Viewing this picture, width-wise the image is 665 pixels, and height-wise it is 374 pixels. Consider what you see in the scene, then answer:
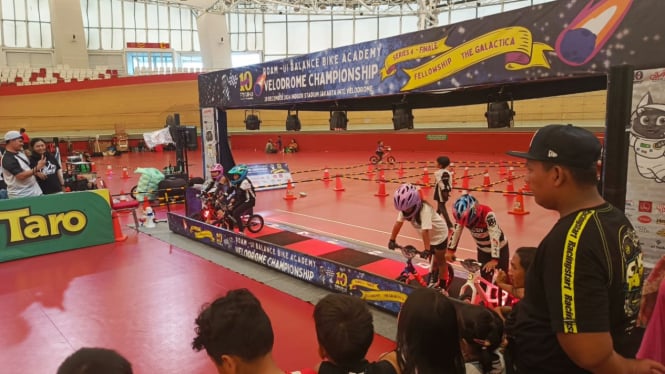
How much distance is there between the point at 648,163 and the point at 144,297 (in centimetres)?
644

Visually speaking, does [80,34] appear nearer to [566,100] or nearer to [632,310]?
[566,100]

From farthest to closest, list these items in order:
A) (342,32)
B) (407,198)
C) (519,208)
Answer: (342,32) → (519,208) → (407,198)

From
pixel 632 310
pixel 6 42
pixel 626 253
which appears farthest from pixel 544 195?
pixel 6 42

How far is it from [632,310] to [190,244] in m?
8.82

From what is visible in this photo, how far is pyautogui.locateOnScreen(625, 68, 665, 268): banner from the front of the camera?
4117mm

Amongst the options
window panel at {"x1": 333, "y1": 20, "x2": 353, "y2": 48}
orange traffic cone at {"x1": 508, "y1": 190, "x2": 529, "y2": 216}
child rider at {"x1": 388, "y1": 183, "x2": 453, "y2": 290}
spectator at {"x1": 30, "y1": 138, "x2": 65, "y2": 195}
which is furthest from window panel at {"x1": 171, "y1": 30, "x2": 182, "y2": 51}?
child rider at {"x1": 388, "y1": 183, "x2": 453, "y2": 290}

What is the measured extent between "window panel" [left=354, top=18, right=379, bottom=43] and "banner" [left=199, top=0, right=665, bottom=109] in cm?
3448

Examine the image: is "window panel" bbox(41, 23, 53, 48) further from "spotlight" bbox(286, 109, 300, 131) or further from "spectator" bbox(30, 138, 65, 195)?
"spotlight" bbox(286, 109, 300, 131)

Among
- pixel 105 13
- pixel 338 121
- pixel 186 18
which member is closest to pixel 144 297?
pixel 338 121

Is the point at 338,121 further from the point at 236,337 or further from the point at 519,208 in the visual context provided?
the point at 236,337

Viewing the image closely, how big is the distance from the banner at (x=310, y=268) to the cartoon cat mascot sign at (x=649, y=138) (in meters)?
2.69

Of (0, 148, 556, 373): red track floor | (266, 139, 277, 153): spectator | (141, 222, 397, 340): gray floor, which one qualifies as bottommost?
(0, 148, 556, 373): red track floor

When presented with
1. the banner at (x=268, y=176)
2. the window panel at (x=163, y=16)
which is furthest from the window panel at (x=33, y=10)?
the banner at (x=268, y=176)

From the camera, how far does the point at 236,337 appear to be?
192 centimetres
